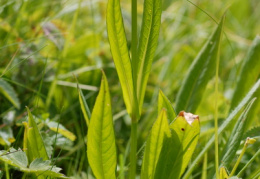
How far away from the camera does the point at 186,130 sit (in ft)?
2.68

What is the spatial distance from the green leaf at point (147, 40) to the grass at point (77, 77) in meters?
0.05

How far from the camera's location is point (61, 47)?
151 centimetres

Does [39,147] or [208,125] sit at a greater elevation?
[39,147]

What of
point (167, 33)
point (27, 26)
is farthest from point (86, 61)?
point (167, 33)

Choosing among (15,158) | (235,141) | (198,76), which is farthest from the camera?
(198,76)

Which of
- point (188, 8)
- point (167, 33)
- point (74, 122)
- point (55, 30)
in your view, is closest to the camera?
point (74, 122)

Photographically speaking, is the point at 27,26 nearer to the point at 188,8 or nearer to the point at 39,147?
the point at 39,147

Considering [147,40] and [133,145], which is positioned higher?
[147,40]

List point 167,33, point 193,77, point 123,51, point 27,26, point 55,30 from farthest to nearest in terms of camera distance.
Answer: point 167,33, point 27,26, point 55,30, point 193,77, point 123,51

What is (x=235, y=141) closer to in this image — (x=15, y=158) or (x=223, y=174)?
(x=223, y=174)

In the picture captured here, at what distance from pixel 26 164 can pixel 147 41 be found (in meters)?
0.38

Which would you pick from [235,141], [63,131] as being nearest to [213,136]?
[235,141]

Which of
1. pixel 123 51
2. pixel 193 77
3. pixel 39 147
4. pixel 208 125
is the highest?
pixel 123 51

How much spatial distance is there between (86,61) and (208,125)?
60 cm
